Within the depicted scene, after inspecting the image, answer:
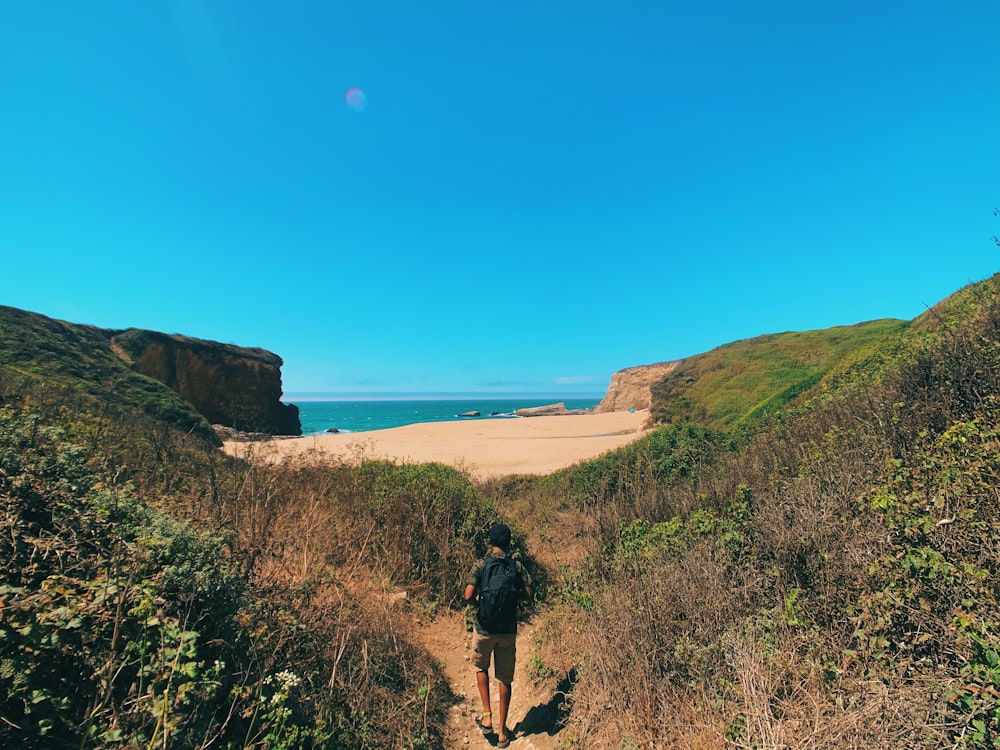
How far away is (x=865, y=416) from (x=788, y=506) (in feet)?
10.9

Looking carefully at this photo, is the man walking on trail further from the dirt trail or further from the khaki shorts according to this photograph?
the dirt trail

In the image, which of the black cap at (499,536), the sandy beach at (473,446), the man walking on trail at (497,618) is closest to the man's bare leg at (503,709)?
the man walking on trail at (497,618)

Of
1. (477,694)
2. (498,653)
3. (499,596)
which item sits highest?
(499,596)

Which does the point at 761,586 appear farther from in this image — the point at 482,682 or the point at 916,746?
the point at 482,682

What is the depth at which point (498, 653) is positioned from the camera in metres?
4.32

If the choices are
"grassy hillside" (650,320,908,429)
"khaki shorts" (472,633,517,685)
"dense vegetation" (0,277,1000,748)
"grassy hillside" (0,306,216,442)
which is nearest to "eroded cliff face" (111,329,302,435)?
"grassy hillside" (0,306,216,442)

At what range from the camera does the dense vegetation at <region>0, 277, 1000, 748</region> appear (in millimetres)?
2166

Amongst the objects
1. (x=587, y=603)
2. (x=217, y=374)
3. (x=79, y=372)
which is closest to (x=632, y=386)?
(x=217, y=374)

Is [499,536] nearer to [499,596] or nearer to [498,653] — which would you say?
[499,596]

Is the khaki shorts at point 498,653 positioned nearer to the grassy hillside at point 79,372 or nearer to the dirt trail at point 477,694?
the dirt trail at point 477,694

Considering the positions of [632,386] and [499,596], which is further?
[632,386]

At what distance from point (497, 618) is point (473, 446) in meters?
26.9

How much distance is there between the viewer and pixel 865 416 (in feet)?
21.0

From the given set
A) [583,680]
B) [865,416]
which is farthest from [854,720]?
[865,416]
